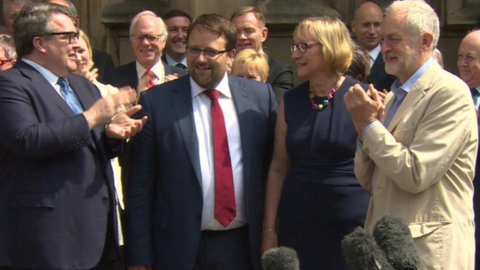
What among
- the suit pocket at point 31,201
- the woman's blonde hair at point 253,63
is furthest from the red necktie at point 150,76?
the suit pocket at point 31,201

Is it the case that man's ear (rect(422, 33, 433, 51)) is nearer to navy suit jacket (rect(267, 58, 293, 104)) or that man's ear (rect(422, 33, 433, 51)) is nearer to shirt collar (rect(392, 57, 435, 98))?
shirt collar (rect(392, 57, 435, 98))

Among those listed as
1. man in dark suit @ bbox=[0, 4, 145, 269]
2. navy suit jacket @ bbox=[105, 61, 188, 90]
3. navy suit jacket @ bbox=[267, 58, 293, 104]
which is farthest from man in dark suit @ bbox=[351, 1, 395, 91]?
man in dark suit @ bbox=[0, 4, 145, 269]

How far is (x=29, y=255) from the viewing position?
14.8 ft

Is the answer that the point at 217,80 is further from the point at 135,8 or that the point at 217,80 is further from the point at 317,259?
the point at 135,8

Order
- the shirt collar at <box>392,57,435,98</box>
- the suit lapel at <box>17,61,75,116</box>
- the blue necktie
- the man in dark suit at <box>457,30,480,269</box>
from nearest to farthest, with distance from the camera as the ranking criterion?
the shirt collar at <box>392,57,435,98</box> < the suit lapel at <box>17,61,75,116</box> < the blue necktie < the man in dark suit at <box>457,30,480,269</box>

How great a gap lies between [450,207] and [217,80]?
1.50 m

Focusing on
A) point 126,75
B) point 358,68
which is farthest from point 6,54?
point 358,68

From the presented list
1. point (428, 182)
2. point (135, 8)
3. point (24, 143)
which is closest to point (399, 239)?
point (428, 182)

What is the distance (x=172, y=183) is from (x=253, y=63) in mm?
1399

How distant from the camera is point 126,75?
6500mm

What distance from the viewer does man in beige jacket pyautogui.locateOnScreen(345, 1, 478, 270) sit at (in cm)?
409

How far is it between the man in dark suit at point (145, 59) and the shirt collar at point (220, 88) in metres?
1.26

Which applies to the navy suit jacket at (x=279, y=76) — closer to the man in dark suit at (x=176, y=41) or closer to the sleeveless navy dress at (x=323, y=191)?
the man in dark suit at (x=176, y=41)

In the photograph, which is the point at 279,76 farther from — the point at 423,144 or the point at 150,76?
the point at 423,144
